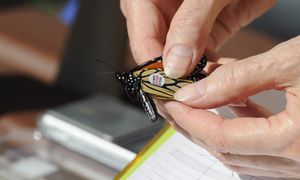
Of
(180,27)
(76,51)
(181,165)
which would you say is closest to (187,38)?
(180,27)

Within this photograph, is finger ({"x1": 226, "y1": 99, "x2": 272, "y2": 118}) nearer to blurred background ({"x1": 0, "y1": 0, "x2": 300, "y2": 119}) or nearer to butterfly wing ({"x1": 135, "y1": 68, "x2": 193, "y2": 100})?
butterfly wing ({"x1": 135, "y1": 68, "x2": 193, "y2": 100})

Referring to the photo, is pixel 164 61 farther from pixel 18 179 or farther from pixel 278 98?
pixel 18 179

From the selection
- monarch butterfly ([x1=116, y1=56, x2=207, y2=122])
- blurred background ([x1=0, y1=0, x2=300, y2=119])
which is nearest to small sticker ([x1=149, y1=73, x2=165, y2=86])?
monarch butterfly ([x1=116, y1=56, x2=207, y2=122])

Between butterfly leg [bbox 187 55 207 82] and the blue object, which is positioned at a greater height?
butterfly leg [bbox 187 55 207 82]

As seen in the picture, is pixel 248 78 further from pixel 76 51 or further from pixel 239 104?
pixel 76 51

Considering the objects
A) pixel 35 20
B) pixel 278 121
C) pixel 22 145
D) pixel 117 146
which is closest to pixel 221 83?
pixel 278 121

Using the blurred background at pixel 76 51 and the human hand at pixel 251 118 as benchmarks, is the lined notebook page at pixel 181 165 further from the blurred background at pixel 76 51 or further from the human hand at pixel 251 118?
the blurred background at pixel 76 51
